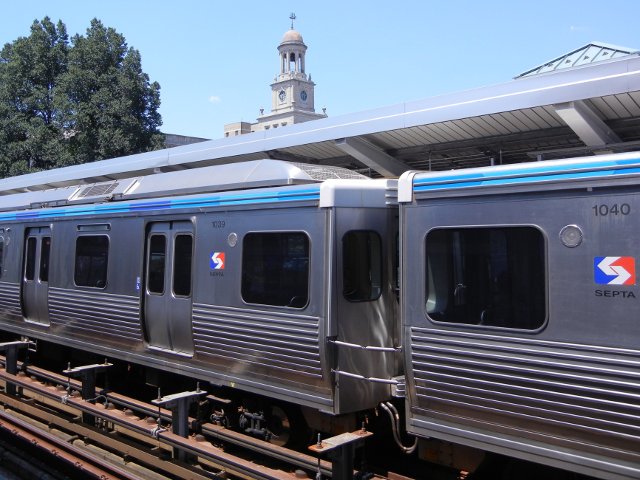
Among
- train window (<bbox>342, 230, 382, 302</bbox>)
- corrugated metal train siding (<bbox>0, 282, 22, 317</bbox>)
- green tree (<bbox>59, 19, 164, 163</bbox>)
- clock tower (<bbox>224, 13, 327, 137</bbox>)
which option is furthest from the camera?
clock tower (<bbox>224, 13, 327, 137</bbox>)

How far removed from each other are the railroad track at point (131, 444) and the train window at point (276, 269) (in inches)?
55.1

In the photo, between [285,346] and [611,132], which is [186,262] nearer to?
[285,346]

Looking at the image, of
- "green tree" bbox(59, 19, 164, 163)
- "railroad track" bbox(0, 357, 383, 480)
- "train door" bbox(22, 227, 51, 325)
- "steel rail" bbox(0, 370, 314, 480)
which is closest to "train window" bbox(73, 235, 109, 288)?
"train door" bbox(22, 227, 51, 325)

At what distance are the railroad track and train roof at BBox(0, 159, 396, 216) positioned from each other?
2.40 m

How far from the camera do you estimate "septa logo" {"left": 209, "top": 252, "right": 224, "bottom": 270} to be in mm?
6598

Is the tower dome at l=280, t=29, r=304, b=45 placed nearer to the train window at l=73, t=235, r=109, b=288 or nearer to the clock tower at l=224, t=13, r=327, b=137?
the clock tower at l=224, t=13, r=327, b=137

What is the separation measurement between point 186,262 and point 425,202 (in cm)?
335

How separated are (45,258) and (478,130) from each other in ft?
22.9

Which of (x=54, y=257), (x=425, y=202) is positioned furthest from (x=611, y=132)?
(x=54, y=257)

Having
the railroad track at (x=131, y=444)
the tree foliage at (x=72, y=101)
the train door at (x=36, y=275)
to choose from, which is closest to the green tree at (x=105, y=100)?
the tree foliage at (x=72, y=101)

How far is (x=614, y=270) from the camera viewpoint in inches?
154

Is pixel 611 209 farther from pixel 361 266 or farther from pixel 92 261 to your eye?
pixel 92 261

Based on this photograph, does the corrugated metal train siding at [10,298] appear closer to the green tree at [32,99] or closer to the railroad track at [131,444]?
the railroad track at [131,444]

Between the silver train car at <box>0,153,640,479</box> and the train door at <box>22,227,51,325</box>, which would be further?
the train door at <box>22,227,51,325</box>
